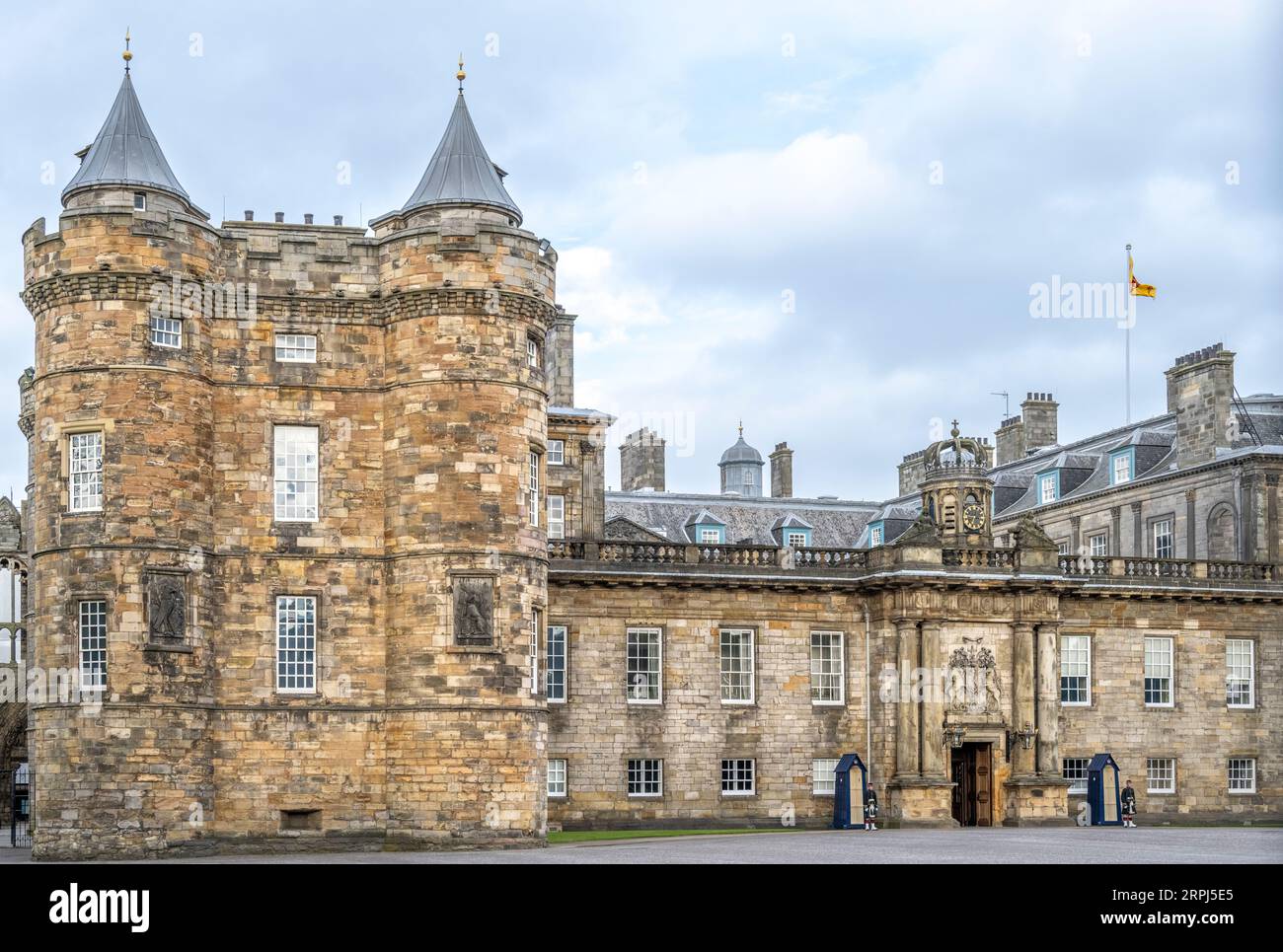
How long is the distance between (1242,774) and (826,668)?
1316 cm

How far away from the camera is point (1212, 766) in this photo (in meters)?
52.6

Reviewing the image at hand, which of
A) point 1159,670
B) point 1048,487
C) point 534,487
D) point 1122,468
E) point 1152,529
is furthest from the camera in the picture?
point 1048,487

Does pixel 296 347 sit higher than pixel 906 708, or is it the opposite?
pixel 296 347

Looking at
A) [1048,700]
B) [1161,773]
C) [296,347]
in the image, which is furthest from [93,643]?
[1161,773]

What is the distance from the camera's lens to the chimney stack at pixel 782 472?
7025cm

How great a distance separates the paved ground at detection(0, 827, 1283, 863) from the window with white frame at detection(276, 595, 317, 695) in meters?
3.92

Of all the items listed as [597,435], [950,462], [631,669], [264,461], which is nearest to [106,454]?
[264,461]

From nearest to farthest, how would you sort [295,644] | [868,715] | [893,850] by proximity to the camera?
[893,850] < [295,644] < [868,715]

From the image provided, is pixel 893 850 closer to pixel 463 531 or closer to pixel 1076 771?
pixel 463 531

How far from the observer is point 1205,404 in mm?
55156

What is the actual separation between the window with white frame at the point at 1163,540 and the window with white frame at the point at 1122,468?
1885 millimetres

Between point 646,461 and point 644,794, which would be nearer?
point 644,794

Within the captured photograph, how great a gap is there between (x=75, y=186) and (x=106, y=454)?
5.85 meters

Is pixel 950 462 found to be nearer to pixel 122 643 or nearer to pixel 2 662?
pixel 122 643
